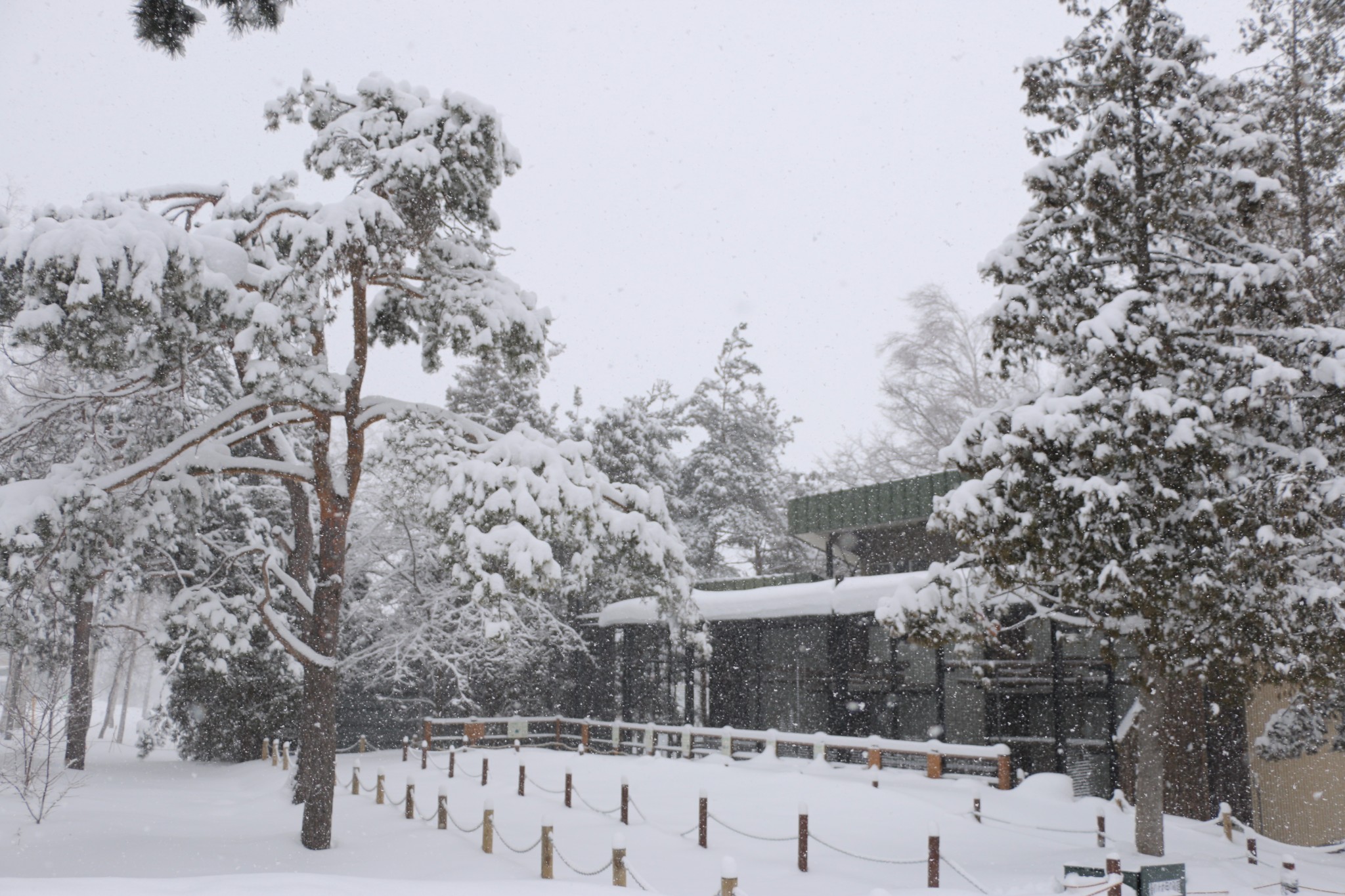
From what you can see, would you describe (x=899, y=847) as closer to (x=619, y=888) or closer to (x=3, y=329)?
(x=619, y=888)

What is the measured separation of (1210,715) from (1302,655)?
22.0ft

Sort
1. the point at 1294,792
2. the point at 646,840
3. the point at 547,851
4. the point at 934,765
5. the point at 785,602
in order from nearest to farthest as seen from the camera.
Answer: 1. the point at 547,851
2. the point at 646,840
3. the point at 934,765
4. the point at 1294,792
5. the point at 785,602

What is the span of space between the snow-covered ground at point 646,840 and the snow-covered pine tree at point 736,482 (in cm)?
1887

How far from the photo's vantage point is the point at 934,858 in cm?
874

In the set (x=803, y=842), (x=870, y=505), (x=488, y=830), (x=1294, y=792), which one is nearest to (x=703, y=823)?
(x=803, y=842)

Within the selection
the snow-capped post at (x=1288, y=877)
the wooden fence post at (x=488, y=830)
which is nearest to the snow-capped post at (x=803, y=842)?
the wooden fence post at (x=488, y=830)

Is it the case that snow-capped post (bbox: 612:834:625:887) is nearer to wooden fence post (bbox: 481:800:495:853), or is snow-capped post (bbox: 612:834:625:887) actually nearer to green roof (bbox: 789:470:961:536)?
wooden fence post (bbox: 481:800:495:853)

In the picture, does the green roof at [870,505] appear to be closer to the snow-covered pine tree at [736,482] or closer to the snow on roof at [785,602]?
the snow on roof at [785,602]

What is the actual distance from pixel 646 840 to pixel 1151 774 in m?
5.98

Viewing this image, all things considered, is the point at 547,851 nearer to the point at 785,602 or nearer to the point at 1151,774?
the point at 1151,774

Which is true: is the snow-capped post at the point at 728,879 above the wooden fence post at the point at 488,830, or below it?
above

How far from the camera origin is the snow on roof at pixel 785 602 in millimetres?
17172

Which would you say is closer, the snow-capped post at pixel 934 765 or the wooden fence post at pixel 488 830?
the wooden fence post at pixel 488 830

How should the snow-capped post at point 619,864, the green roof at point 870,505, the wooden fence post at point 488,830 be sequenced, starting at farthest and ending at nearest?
the green roof at point 870,505 → the wooden fence post at point 488,830 → the snow-capped post at point 619,864
